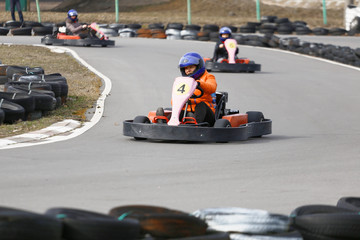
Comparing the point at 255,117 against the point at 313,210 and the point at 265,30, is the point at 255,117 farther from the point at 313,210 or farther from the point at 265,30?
the point at 265,30

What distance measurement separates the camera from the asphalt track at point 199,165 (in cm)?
526

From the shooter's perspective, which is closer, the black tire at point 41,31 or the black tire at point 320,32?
the black tire at point 41,31

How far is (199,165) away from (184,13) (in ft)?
97.3

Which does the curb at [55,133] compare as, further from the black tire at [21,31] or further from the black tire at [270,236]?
the black tire at [21,31]

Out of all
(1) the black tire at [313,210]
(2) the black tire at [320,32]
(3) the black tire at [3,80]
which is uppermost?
(2) the black tire at [320,32]

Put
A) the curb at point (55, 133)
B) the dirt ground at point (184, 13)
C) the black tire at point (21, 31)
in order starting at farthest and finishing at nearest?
the dirt ground at point (184, 13)
the black tire at point (21, 31)
the curb at point (55, 133)

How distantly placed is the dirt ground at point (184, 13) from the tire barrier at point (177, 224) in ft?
84.0

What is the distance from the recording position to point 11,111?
914 cm

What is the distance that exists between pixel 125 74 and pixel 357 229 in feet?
39.2

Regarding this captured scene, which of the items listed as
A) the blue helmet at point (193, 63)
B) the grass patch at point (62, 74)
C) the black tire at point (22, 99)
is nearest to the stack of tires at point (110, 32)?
the grass patch at point (62, 74)

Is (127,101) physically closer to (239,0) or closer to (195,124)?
(195,124)

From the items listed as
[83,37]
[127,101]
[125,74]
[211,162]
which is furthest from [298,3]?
[211,162]

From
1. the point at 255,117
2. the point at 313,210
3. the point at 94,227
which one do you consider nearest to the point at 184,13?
the point at 255,117

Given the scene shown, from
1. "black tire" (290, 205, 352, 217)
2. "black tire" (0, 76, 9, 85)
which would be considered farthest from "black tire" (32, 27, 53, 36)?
"black tire" (290, 205, 352, 217)
